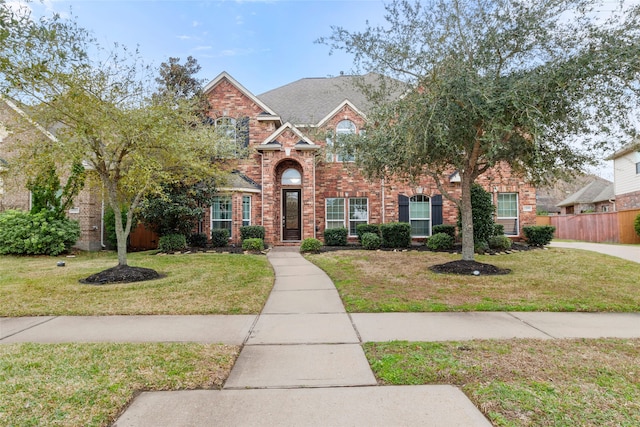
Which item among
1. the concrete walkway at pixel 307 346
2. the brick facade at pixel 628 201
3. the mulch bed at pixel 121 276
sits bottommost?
the concrete walkway at pixel 307 346

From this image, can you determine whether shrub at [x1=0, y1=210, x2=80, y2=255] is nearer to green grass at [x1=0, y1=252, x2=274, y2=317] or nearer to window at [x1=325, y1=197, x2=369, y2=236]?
green grass at [x1=0, y1=252, x2=274, y2=317]

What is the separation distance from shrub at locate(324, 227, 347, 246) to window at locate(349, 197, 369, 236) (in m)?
Answer: 1.20

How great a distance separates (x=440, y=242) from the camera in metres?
13.9

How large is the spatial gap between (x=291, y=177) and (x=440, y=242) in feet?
23.4

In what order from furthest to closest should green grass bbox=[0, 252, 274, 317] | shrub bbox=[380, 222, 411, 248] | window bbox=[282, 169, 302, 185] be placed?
window bbox=[282, 169, 302, 185], shrub bbox=[380, 222, 411, 248], green grass bbox=[0, 252, 274, 317]

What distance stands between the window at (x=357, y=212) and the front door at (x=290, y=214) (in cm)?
241

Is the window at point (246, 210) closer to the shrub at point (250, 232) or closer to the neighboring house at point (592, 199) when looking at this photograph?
the shrub at point (250, 232)

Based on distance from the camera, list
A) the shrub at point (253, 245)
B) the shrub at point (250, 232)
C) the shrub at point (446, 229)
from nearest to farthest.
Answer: the shrub at point (253, 245)
the shrub at point (250, 232)
the shrub at point (446, 229)

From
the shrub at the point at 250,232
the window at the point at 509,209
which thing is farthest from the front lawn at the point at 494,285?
the window at the point at 509,209

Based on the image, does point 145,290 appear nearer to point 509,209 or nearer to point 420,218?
point 420,218

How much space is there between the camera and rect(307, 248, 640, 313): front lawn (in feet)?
18.7

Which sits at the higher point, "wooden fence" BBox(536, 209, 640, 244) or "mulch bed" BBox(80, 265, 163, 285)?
"wooden fence" BBox(536, 209, 640, 244)

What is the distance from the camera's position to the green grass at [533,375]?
2.48 m

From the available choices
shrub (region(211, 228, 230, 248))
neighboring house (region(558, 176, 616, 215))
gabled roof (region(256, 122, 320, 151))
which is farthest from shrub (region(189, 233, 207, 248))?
neighboring house (region(558, 176, 616, 215))
